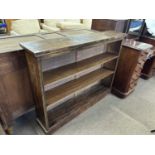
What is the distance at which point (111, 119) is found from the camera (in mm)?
1849

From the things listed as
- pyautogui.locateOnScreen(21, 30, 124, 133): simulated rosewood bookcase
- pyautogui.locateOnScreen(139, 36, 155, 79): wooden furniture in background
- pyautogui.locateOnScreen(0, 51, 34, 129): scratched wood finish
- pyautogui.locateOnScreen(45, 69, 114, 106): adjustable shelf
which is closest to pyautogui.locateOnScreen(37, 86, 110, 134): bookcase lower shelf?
pyautogui.locateOnScreen(21, 30, 124, 133): simulated rosewood bookcase

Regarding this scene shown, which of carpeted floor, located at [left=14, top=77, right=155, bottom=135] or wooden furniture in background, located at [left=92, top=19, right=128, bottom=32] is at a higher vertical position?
wooden furniture in background, located at [left=92, top=19, right=128, bottom=32]

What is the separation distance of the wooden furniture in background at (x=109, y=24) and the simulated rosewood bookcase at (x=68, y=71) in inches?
13.8

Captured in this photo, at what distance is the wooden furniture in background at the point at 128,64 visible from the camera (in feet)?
6.08

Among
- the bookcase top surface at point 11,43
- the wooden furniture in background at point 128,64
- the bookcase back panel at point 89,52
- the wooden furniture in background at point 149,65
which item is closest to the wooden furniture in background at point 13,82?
the bookcase top surface at point 11,43

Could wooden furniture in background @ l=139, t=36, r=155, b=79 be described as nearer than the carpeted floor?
No

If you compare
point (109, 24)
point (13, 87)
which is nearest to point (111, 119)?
point (13, 87)

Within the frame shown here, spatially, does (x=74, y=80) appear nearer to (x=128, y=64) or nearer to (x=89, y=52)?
(x=89, y=52)

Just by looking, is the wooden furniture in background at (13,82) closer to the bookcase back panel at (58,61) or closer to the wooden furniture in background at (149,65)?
the bookcase back panel at (58,61)

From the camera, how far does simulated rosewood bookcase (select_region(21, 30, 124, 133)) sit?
1.13m

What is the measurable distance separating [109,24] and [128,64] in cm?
71

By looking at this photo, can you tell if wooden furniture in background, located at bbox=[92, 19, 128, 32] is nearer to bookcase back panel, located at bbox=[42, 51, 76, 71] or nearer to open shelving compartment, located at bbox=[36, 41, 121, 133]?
open shelving compartment, located at bbox=[36, 41, 121, 133]

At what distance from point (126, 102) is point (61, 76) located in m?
1.34

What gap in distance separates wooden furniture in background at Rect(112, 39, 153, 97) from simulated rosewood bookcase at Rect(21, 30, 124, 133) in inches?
5.0
